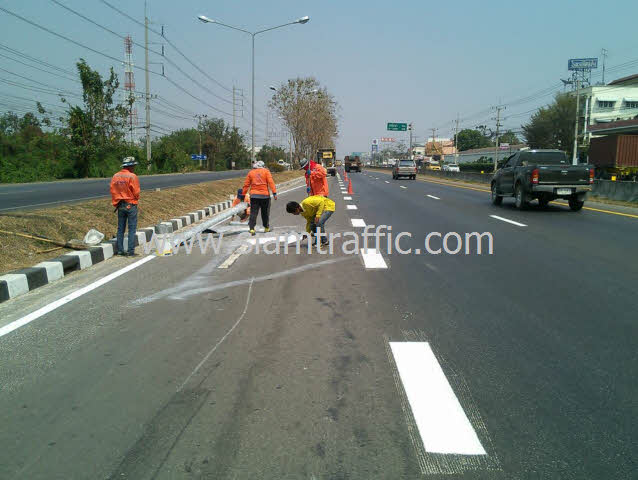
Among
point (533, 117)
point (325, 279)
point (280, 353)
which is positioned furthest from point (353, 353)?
point (533, 117)

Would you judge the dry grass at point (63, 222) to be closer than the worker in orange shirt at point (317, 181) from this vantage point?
Yes

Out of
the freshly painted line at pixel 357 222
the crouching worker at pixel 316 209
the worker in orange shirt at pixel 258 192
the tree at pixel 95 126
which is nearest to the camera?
the crouching worker at pixel 316 209

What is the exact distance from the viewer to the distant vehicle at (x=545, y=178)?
1686cm

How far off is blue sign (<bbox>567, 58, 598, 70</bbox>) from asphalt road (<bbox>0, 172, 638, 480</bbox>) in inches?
3581

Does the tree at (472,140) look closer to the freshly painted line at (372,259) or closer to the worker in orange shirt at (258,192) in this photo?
the worker in orange shirt at (258,192)

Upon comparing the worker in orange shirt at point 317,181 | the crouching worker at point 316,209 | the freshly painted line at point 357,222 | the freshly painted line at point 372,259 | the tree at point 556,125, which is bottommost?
the freshly painted line at point 357,222

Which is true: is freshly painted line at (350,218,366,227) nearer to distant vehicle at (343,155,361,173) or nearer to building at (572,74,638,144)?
distant vehicle at (343,155,361,173)

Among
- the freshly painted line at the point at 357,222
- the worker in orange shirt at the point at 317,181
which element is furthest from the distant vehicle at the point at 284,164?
the worker in orange shirt at the point at 317,181

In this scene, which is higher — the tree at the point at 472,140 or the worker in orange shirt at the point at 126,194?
the tree at the point at 472,140

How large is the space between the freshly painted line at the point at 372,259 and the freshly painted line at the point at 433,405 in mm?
3841

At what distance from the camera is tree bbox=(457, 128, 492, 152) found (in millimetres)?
160500

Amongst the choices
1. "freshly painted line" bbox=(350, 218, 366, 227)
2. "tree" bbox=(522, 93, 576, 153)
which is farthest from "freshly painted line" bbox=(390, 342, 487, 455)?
"tree" bbox=(522, 93, 576, 153)

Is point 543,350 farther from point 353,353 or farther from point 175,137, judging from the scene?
point 175,137

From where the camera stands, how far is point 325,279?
748 cm
